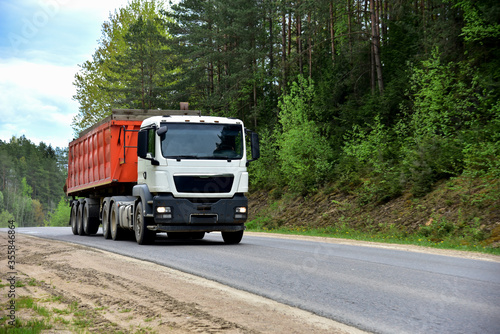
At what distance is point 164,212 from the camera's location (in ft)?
49.2

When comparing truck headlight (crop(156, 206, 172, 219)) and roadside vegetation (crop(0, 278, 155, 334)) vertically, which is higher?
truck headlight (crop(156, 206, 172, 219))

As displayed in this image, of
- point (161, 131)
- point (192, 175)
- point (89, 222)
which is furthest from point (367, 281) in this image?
point (89, 222)

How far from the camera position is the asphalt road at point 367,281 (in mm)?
6383

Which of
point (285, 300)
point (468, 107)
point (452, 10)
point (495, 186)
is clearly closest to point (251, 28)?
point (452, 10)

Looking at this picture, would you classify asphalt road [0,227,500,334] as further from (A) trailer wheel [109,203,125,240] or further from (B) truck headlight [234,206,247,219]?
(A) trailer wheel [109,203,125,240]

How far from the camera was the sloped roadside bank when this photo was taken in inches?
686

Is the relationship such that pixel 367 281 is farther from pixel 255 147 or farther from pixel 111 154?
pixel 111 154

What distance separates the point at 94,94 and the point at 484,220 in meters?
37.7

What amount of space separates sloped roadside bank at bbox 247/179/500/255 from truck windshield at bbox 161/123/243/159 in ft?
20.2

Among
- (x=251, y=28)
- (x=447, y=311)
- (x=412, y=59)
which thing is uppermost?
(x=251, y=28)

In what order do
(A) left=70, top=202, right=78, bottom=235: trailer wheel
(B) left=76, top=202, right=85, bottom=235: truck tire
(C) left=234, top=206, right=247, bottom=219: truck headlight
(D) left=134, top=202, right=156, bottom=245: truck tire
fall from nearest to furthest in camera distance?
1. (C) left=234, top=206, right=247, bottom=219: truck headlight
2. (D) left=134, top=202, right=156, bottom=245: truck tire
3. (B) left=76, top=202, right=85, bottom=235: truck tire
4. (A) left=70, top=202, right=78, bottom=235: trailer wheel

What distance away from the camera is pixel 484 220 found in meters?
17.8

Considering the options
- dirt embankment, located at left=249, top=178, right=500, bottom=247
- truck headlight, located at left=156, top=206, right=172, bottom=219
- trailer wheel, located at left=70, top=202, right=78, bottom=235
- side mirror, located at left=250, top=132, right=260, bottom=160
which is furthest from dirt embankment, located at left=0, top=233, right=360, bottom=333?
trailer wheel, located at left=70, top=202, right=78, bottom=235

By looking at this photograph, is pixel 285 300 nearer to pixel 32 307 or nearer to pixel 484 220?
pixel 32 307
